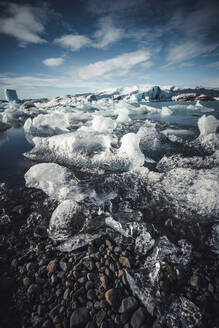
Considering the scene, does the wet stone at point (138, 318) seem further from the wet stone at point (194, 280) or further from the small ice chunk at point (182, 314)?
the wet stone at point (194, 280)

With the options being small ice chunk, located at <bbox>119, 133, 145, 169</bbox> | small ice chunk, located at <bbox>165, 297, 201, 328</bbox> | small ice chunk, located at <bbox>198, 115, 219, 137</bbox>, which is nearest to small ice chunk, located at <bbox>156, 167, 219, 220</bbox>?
small ice chunk, located at <bbox>119, 133, 145, 169</bbox>

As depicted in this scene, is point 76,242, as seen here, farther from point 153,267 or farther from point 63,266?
point 153,267

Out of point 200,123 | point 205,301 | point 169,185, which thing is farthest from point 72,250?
point 200,123

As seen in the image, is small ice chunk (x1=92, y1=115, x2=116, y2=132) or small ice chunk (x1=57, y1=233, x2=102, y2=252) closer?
small ice chunk (x1=57, y1=233, x2=102, y2=252)

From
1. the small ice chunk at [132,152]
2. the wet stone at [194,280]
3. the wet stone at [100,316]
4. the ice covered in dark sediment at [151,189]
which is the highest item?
the small ice chunk at [132,152]

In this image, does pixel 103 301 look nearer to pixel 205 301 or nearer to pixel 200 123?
pixel 205 301

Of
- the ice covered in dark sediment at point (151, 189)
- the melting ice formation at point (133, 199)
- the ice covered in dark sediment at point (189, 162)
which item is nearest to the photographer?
the melting ice formation at point (133, 199)

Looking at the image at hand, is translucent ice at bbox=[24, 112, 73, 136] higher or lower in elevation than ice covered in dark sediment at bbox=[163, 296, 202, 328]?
higher

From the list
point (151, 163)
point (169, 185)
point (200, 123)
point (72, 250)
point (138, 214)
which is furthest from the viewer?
point (200, 123)

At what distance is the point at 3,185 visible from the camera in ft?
6.81

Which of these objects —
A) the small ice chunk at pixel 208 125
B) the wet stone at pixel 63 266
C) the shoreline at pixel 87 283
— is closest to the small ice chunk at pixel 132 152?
the shoreline at pixel 87 283

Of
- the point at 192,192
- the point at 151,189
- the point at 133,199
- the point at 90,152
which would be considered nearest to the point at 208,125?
the point at 192,192

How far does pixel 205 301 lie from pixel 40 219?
1.52 m

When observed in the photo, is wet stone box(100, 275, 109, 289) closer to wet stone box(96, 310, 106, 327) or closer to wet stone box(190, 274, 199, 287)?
wet stone box(96, 310, 106, 327)
